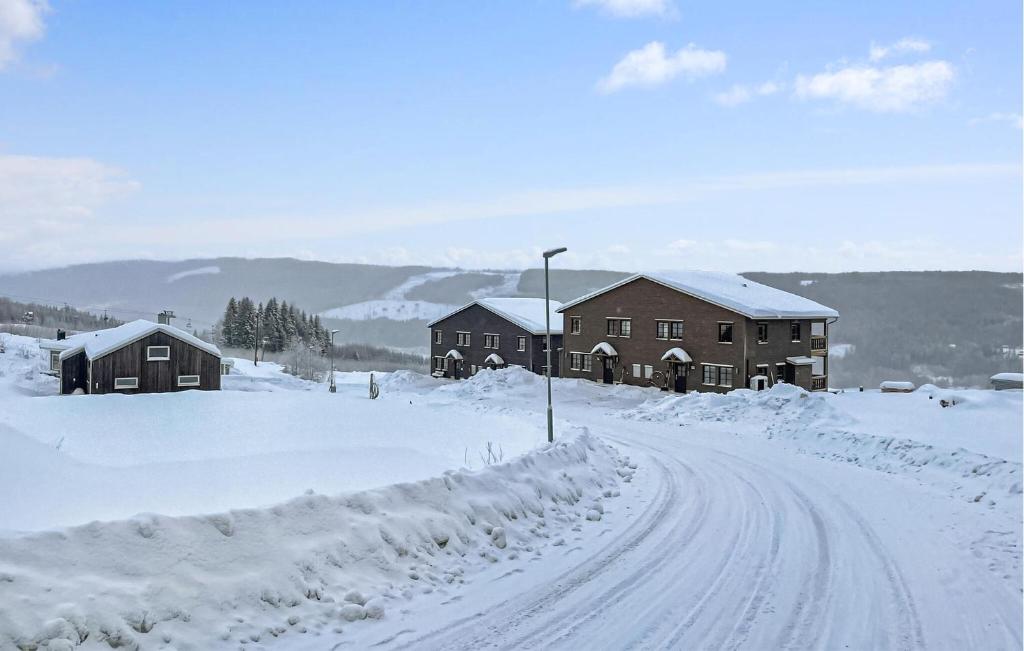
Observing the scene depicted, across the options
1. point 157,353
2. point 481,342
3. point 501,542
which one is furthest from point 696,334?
point 501,542

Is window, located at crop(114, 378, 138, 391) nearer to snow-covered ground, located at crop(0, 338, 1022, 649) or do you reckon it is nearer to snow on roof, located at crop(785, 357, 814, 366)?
snow-covered ground, located at crop(0, 338, 1022, 649)

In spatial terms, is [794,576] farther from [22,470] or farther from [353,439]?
[22,470]

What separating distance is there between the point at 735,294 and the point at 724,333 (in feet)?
11.9

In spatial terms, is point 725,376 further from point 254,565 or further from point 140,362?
point 254,565

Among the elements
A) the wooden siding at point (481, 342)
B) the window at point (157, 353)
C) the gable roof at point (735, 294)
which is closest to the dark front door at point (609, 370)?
the gable roof at point (735, 294)

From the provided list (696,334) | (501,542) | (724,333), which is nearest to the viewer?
(501,542)

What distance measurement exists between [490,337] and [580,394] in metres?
16.4

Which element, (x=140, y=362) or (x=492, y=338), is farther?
(x=492, y=338)

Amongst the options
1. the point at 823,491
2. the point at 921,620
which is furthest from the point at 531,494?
the point at 823,491

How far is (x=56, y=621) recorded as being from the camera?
23.4ft

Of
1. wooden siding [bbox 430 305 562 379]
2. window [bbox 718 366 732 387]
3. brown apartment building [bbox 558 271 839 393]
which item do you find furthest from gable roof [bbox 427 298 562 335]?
window [bbox 718 366 732 387]

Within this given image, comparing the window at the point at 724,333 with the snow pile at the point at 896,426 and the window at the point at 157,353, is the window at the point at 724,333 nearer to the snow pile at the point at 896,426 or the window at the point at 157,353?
the snow pile at the point at 896,426

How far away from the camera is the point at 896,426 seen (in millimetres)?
23969

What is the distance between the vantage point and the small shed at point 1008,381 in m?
38.2
